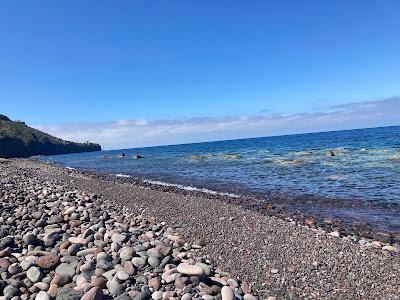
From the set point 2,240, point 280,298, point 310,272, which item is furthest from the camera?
point 2,240

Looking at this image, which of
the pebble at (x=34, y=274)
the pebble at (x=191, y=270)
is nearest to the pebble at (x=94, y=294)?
the pebble at (x=34, y=274)

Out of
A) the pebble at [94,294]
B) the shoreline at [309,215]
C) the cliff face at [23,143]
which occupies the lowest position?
the shoreline at [309,215]

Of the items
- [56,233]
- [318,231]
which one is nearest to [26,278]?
[56,233]

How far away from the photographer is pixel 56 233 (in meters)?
8.60

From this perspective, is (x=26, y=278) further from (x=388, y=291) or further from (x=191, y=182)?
(x=191, y=182)

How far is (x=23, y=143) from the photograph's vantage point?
110 metres

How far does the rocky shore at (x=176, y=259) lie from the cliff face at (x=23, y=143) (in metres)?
97.9

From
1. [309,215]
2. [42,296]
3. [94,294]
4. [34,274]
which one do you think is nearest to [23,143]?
[309,215]

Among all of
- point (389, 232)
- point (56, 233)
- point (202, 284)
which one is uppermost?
point (56, 233)

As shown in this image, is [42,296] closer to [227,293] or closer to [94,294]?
[94,294]

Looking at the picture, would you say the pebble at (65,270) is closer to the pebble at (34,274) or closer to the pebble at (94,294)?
the pebble at (34,274)

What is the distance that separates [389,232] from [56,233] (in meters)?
10.4

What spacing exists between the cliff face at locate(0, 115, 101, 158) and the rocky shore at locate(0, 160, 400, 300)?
97.9 m

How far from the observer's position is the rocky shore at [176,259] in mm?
6352
